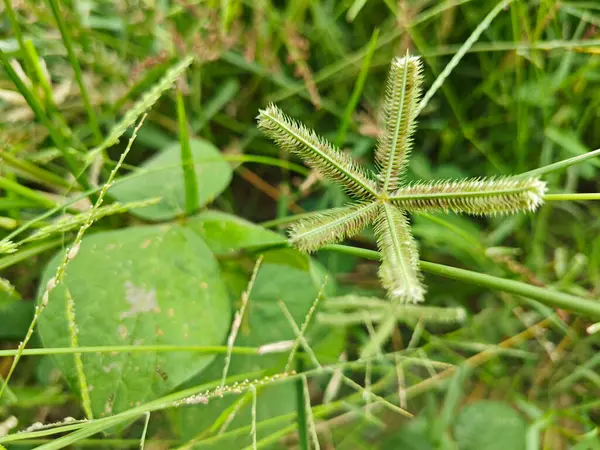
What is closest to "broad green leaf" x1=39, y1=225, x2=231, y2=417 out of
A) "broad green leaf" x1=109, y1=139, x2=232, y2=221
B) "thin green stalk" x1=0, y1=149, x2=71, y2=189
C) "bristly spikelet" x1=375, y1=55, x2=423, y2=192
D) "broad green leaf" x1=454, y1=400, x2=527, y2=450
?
"broad green leaf" x1=109, y1=139, x2=232, y2=221

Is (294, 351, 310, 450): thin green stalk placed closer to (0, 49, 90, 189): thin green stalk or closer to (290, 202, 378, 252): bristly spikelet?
(290, 202, 378, 252): bristly spikelet

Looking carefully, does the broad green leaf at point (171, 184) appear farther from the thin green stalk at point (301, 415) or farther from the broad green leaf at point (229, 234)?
the thin green stalk at point (301, 415)

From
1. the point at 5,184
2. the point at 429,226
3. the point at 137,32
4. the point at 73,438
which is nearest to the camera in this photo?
the point at 73,438

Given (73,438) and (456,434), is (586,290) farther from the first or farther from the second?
(73,438)

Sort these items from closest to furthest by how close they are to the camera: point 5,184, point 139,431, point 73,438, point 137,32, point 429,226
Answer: point 73,438, point 5,184, point 139,431, point 429,226, point 137,32

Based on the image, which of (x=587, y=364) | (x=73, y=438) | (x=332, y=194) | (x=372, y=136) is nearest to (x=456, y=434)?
(x=587, y=364)

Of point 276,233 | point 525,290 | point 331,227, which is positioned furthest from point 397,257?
point 276,233

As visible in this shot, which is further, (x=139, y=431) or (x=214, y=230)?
(x=139, y=431)
